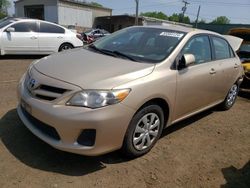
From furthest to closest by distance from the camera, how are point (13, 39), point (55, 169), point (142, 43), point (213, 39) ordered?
1. point (13, 39)
2. point (213, 39)
3. point (142, 43)
4. point (55, 169)

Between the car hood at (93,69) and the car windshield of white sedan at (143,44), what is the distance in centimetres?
25

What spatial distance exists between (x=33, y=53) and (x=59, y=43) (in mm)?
1055

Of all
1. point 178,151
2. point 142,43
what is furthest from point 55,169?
point 142,43

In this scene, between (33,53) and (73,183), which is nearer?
(73,183)

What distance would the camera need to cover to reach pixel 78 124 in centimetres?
303

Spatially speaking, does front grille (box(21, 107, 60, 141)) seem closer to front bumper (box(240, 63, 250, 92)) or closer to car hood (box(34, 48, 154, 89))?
car hood (box(34, 48, 154, 89))

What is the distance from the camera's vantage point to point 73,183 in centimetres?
309

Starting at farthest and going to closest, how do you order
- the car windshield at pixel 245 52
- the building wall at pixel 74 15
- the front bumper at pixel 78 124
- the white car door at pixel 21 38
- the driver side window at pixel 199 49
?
the building wall at pixel 74 15
the white car door at pixel 21 38
the car windshield at pixel 245 52
the driver side window at pixel 199 49
the front bumper at pixel 78 124

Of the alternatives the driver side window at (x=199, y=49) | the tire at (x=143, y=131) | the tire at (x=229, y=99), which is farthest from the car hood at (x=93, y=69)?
the tire at (x=229, y=99)

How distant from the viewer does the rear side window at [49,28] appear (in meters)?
10.7

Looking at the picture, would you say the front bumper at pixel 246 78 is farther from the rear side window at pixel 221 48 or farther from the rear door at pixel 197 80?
the rear door at pixel 197 80

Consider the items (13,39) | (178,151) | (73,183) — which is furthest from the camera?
(13,39)

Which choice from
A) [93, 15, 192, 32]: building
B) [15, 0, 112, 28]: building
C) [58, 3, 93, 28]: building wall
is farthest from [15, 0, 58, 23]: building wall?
[93, 15, 192, 32]: building

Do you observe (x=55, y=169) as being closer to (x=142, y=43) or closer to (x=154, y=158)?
(x=154, y=158)
